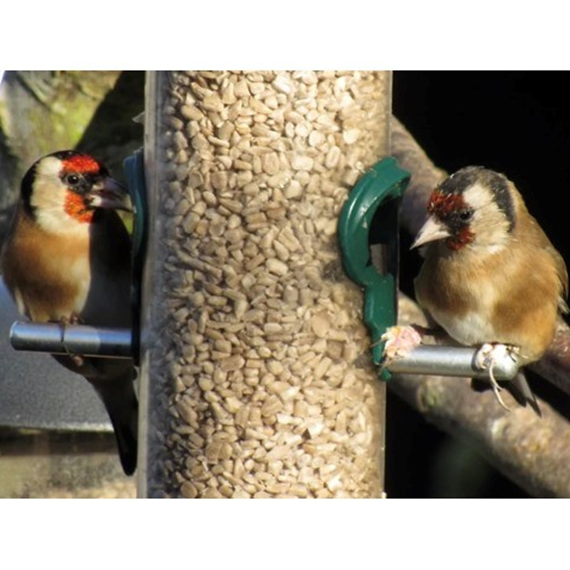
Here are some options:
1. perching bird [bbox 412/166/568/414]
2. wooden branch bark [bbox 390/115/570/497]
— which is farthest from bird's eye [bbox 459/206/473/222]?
wooden branch bark [bbox 390/115/570/497]

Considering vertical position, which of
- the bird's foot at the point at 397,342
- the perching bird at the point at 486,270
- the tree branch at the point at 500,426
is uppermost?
the perching bird at the point at 486,270

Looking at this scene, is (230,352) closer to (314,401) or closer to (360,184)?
(314,401)

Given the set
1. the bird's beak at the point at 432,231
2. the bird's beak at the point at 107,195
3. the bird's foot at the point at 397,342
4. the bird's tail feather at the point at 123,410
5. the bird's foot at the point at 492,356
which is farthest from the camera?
the bird's tail feather at the point at 123,410

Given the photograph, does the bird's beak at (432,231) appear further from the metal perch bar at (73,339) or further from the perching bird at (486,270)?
the metal perch bar at (73,339)

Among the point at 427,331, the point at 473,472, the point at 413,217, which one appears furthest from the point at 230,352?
the point at 473,472

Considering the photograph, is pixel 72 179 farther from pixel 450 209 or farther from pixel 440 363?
pixel 440 363

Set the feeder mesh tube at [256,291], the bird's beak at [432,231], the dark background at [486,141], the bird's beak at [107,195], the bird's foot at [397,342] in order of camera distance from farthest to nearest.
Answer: the dark background at [486,141] → the bird's beak at [107,195] → the bird's beak at [432,231] → the bird's foot at [397,342] → the feeder mesh tube at [256,291]

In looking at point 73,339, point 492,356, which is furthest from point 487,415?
point 73,339

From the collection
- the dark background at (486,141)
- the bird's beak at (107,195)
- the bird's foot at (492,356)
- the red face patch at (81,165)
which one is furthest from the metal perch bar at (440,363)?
the dark background at (486,141)

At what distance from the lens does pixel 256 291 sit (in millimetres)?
3393

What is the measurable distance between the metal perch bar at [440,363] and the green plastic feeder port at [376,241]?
0.14 feet

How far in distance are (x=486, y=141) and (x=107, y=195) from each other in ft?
4.63

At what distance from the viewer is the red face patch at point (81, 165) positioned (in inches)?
163

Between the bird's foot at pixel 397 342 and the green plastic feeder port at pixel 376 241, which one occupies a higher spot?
the green plastic feeder port at pixel 376 241
